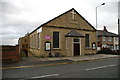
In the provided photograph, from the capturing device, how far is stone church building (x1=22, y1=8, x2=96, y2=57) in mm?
15672

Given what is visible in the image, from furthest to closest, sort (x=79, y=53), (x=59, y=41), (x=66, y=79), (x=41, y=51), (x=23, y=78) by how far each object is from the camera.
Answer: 1. (x=79, y=53)
2. (x=59, y=41)
3. (x=41, y=51)
4. (x=23, y=78)
5. (x=66, y=79)

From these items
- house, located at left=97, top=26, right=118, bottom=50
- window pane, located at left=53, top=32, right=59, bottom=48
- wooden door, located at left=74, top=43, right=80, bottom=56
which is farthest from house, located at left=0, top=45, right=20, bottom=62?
house, located at left=97, top=26, right=118, bottom=50

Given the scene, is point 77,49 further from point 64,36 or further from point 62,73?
point 62,73

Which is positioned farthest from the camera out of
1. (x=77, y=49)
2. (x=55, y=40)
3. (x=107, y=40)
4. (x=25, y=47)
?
(x=107, y=40)

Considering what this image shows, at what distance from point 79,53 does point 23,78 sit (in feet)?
43.1

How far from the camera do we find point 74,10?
18.4 metres

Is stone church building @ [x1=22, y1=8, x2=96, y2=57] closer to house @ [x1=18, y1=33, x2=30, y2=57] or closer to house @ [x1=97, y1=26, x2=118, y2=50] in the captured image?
house @ [x1=18, y1=33, x2=30, y2=57]

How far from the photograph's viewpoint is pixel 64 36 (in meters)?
17.2

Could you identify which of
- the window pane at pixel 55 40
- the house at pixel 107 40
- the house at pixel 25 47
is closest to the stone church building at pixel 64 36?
the window pane at pixel 55 40

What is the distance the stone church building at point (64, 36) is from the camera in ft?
51.4

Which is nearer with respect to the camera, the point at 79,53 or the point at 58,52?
the point at 58,52

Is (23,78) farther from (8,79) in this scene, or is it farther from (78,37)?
(78,37)

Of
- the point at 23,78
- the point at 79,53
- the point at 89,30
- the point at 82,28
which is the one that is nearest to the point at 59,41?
the point at 79,53

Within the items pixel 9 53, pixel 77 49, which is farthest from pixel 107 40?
pixel 9 53
